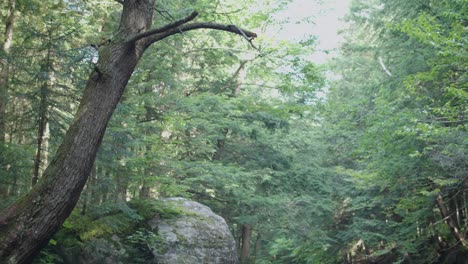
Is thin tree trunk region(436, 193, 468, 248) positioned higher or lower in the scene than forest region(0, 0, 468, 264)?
lower

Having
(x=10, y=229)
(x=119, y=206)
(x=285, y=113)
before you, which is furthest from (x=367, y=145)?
(x=10, y=229)

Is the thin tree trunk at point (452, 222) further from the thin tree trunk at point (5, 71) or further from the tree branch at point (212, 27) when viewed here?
the thin tree trunk at point (5, 71)

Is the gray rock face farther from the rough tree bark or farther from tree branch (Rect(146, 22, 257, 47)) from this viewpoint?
tree branch (Rect(146, 22, 257, 47))

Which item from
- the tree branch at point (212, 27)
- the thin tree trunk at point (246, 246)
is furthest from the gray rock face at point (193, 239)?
the thin tree trunk at point (246, 246)

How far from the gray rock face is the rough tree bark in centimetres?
247

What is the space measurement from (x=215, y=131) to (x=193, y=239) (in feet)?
20.6

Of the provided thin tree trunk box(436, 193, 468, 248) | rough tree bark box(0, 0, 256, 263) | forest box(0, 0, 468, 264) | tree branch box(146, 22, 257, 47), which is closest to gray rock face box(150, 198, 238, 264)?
forest box(0, 0, 468, 264)

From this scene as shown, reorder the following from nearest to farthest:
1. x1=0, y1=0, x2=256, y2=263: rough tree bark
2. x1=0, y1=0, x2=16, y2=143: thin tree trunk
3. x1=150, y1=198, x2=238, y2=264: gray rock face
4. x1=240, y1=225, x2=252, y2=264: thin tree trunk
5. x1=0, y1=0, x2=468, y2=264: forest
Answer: x1=0, y1=0, x2=256, y2=263: rough tree bark → x1=0, y1=0, x2=468, y2=264: forest → x1=150, y1=198, x2=238, y2=264: gray rock face → x1=0, y1=0, x2=16, y2=143: thin tree trunk → x1=240, y1=225, x2=252, y2=264: thin tree trunk

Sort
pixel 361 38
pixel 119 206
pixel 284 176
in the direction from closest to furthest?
pixel 119 206 < pixel 284 176 < pixel 361 38

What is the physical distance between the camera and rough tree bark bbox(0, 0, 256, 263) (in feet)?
13.6

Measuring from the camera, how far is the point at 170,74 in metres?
11.0

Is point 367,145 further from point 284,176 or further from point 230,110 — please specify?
point 284,176

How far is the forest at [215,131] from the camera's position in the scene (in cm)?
502

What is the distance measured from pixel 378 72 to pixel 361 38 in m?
5.85
